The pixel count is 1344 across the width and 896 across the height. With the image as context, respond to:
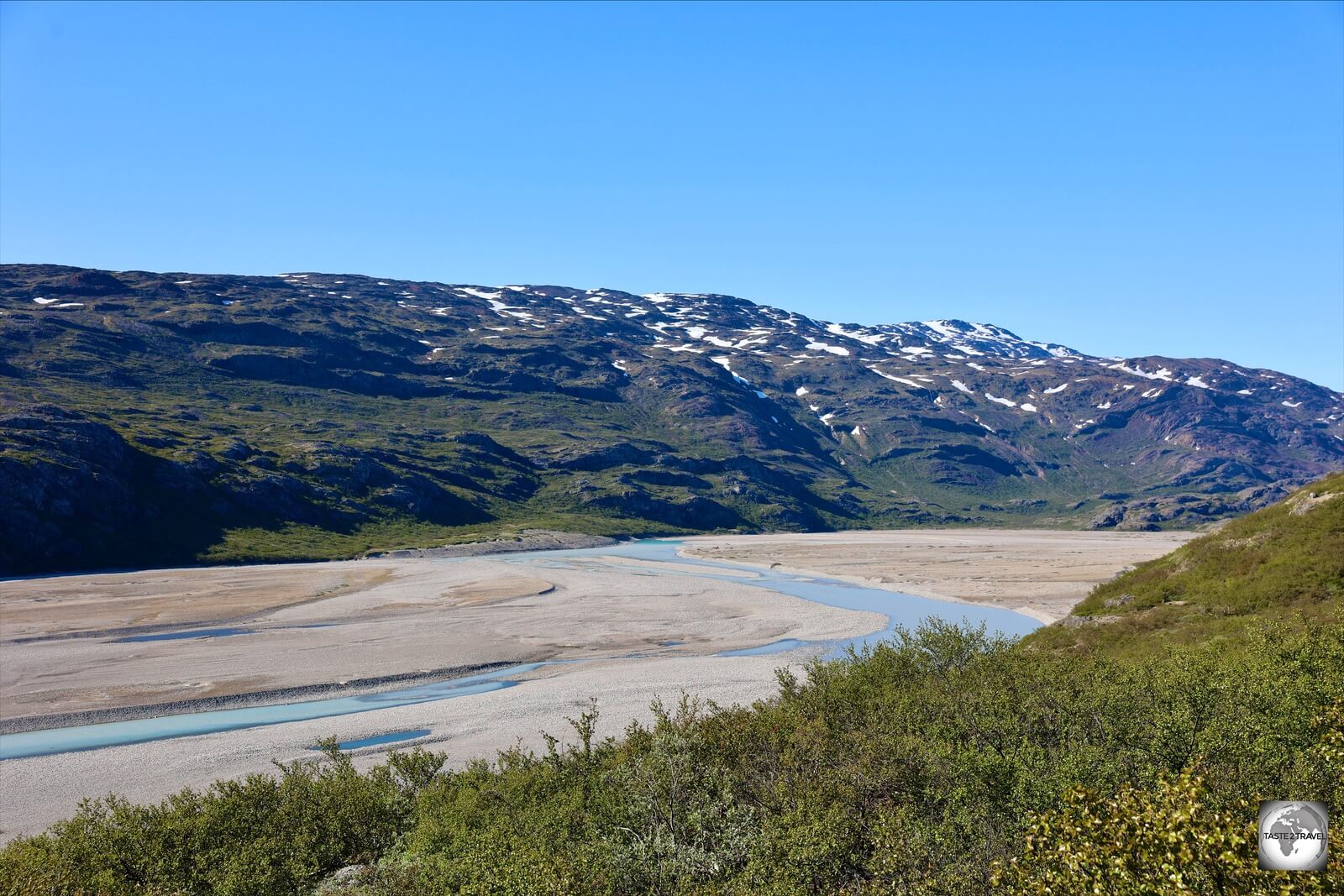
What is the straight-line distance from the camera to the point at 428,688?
62219 millimetres

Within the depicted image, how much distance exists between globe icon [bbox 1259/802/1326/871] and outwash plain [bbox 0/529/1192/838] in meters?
41.0

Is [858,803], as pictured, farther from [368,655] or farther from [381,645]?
[381,645]

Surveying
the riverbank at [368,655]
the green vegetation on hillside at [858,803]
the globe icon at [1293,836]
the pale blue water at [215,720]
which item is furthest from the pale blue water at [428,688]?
the globe icon at [1293,836]

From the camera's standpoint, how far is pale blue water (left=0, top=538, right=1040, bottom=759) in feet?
158

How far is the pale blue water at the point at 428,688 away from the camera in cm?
4825

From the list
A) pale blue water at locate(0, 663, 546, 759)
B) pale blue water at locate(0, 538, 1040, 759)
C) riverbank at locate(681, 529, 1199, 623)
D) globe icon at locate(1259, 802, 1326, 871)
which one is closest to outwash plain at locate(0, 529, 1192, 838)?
riverbank at locate(681, 529, 1199, 623)

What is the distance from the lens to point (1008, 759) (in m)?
23.1

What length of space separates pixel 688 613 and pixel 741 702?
41.9 meters

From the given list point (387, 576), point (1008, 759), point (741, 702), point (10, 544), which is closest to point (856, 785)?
point (1008, 759)

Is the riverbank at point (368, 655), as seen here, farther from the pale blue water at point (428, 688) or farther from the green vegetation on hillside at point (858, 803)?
the green vegetation on hillside at point (858, 803)

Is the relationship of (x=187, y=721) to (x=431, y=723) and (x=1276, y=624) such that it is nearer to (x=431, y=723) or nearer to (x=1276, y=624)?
(x=431, y=723)

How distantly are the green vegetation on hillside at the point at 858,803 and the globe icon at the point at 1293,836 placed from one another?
1.08 ft

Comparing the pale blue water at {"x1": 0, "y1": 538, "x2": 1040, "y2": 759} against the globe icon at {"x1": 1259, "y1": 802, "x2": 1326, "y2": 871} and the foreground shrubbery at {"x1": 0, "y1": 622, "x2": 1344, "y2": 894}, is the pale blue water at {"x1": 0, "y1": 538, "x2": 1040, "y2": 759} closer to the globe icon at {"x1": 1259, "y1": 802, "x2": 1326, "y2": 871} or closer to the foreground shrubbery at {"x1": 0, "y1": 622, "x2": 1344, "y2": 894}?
the foreground shrubbery at {"x1": 0, "y1": 622, "x2": 1344, "y2": 894}

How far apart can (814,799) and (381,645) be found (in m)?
62.6
